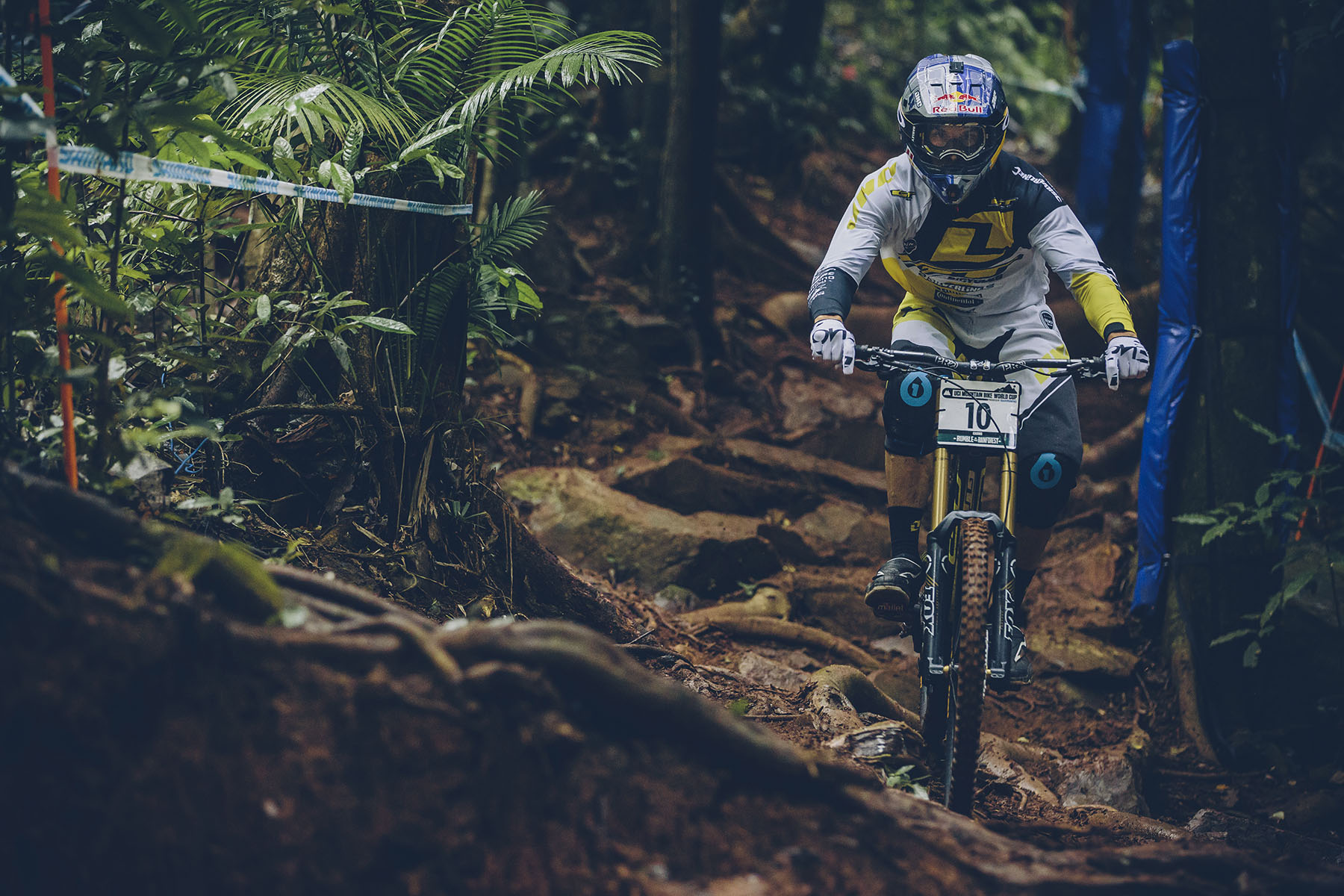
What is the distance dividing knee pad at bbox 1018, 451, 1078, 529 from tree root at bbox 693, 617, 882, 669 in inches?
57.1

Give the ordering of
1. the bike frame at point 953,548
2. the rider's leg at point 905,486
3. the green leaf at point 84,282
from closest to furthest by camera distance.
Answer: the green leaf at point 84,282
the bike frame at point 953,548
the rider's leg at point 905,486

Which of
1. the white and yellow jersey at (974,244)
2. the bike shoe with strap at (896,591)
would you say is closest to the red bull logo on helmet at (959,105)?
the white and yellow jersey at (974,244)

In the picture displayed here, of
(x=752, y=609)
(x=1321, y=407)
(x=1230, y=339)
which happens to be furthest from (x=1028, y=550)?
(x=1321, y=407)

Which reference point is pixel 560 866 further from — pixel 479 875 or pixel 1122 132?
pixel 1122 132

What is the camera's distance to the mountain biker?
3.56 metres

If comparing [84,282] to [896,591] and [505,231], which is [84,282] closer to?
[505,231]

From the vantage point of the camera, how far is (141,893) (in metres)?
1.65

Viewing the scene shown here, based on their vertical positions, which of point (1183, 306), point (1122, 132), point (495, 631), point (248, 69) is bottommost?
point (495, 631)

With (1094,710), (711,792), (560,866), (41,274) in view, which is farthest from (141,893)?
(1094,710)

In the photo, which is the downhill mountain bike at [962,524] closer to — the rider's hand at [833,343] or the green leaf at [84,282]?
the rider's hand at [833,343]

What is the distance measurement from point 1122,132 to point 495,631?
9177 mm

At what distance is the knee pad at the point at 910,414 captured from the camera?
11.7 feet

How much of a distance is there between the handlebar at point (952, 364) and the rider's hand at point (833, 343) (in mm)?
34

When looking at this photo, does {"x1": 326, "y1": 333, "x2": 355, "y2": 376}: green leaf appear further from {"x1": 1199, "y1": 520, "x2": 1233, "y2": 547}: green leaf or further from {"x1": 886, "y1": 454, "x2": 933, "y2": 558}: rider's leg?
{"x1": 1199, "y1": 520, "x2": 1233, "y2": 547}: green leaf
